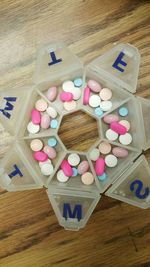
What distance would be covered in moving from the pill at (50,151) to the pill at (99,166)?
0.27 ft

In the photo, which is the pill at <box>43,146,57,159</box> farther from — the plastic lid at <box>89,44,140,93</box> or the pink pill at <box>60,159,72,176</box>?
the plastic lid at <box>89,44,140,93</box>

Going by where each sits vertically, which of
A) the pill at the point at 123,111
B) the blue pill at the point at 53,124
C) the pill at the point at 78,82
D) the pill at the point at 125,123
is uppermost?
the pill at the point at 78,82

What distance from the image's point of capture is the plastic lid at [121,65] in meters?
0.90

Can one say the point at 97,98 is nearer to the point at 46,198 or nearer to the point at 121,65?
the point at 121,65

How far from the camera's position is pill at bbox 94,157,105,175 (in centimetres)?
92

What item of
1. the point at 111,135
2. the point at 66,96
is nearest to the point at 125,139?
the point at 111,135

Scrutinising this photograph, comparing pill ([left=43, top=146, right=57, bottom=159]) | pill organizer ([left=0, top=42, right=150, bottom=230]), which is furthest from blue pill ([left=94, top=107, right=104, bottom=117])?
pill ([left=43, top=146, right=57, bottom=159])

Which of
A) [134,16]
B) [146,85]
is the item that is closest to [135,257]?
[146,85]

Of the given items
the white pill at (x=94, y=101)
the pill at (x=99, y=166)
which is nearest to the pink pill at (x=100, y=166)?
the pill at (x=99, y=166)

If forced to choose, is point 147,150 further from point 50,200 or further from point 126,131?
point 50,200

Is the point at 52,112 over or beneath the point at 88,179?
over

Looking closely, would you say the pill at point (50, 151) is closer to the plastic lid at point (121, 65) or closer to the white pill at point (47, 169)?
the white pill at point (47, 169)

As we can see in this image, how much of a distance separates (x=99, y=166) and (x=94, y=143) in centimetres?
4

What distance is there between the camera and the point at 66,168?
36.5 inches
